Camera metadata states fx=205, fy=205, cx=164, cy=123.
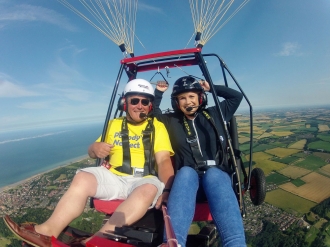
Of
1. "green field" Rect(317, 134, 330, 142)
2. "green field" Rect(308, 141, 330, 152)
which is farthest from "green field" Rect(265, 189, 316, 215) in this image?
"green field" Rect(317, 134, 330, 142)

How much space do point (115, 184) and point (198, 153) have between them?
1046mm

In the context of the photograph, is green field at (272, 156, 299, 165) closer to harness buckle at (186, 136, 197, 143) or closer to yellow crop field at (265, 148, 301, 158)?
yellow crop field at (265, 148, 301, 158)

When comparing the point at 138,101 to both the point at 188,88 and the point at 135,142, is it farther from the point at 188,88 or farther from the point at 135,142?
the point at 188,88

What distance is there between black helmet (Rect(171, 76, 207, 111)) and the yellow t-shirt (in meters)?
0.48

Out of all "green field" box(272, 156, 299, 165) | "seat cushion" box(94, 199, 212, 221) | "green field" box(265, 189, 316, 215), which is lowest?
"green field" box(265, 189, 316, 215)

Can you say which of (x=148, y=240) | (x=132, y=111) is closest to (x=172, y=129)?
(x=132, y=111)

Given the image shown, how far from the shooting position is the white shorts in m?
2.20

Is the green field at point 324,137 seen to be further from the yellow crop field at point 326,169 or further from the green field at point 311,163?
the yellow crop field at point 326,169

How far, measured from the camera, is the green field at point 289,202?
18344 millimetres

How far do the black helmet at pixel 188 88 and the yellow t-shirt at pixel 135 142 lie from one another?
48 centimetres

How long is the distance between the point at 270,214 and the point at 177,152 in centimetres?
1923

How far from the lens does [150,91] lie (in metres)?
2.74

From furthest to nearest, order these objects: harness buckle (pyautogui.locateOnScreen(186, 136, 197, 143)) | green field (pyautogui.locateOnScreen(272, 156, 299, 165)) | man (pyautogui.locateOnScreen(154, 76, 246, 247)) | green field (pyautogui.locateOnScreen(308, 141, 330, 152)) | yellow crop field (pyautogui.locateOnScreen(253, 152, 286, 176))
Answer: green field (pyautogui.locateOnScreen(308, 141, 330, 152)) → green field (pyautogui.locateOnScreen(272, 156, 299, 165)) → yellow crop field (pyautogui.locateOnScreen(253, 152, 286, 176)) → harness buckle (pyautogui.locateOnScreen(186, 136, 197, 143)) → man (pyautogui.locateOnScreen(154, 76, 246, 247))

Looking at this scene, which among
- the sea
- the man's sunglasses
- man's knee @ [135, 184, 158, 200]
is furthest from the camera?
the sea
